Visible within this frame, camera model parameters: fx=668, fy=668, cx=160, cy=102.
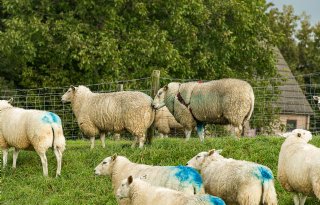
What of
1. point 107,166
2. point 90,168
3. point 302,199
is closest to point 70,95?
point 90,168

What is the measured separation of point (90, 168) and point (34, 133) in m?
1.41

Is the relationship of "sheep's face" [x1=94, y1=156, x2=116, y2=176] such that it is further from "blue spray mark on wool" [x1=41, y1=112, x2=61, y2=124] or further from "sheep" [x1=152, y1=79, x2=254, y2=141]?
"sheep" [x1=152, y1=79, x2=254, y2=141]

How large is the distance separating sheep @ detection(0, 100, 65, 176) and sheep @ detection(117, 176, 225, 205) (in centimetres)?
453

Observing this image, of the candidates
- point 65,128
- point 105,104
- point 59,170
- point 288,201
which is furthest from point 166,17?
point 288,201

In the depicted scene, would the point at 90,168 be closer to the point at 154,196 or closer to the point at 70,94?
the point at 70,94

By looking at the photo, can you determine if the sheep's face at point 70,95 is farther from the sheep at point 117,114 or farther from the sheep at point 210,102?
the sheep at point 210,102

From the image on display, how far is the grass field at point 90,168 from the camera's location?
488 inches

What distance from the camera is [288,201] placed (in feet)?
36.8

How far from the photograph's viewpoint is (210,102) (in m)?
15.6

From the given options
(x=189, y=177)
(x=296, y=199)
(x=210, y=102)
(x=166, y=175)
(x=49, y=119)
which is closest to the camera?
(x=189, y=177)

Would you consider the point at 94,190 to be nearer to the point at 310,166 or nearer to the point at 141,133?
the point at 141,133

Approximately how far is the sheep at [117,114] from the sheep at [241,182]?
502 cm

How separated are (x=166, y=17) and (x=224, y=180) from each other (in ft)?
59.0

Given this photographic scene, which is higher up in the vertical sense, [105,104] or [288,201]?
[105,104]
